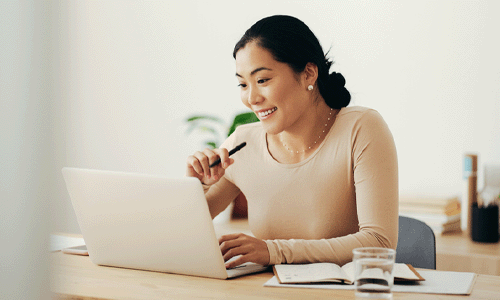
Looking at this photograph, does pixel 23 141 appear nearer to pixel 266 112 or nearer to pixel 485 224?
pixel 266 112

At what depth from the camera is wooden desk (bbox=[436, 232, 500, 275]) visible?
1.75 meters

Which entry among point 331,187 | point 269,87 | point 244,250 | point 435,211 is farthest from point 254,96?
point 435,211

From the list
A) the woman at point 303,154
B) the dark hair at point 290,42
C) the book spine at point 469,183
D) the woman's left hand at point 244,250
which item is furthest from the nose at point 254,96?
the book spine at point 469,183

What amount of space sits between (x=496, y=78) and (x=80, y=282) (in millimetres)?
1865

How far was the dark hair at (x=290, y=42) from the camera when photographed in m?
1.37

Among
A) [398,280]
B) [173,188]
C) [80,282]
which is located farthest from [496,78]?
[80,282]

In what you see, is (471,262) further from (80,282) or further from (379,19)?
(80,282)

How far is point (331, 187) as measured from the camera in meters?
1.38

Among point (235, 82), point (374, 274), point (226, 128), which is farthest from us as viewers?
point (235, 82)

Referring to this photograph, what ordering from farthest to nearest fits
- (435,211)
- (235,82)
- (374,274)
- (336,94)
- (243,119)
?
1. (235,82)
2. (243,119)
3. (435,211)
4. (336,94)
5. (374,274)

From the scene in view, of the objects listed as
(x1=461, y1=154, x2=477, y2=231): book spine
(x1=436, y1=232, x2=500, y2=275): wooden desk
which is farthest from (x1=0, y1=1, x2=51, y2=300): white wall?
(x1=461, y1=154, x2=477, y2=231): book spine

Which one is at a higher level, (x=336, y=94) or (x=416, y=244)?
(x=336, y=94)

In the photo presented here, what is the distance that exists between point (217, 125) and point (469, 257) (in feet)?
4.67

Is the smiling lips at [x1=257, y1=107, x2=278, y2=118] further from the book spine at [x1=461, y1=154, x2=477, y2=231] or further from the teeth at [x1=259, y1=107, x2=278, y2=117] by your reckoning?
the book spine at [x1=461, y1=154, x2=477, y2=231]
